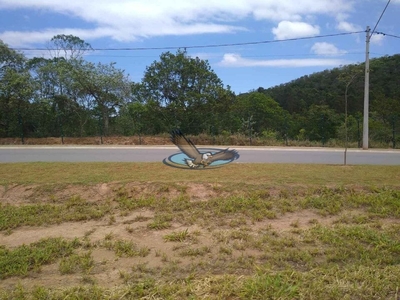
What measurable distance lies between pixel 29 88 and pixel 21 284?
64.4 ft

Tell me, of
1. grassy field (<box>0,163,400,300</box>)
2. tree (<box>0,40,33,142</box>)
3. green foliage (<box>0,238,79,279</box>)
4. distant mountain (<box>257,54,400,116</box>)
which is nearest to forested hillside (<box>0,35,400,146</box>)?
tree (<box>0,40,33,142</box>)

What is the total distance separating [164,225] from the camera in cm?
535

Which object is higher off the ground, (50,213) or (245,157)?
(245,157)

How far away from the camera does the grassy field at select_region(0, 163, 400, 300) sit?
3.50m

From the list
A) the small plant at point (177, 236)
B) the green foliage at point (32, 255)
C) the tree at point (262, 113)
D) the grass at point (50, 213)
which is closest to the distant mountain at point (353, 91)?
the tree at point (262, 113)

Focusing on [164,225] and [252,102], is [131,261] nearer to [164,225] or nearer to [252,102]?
[164,225]

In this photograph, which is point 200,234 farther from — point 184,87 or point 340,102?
point 340,102

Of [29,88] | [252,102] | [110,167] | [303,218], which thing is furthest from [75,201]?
[252,102]

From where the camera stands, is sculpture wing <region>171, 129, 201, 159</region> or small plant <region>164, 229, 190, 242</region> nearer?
small plant <region>164, 229, 190, 242</region>

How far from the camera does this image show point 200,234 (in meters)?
5.04

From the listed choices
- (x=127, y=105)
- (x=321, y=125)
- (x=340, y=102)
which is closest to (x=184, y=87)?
(x=127, y=105)

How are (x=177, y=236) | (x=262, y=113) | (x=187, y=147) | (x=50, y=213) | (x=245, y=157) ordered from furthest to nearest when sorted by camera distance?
1. (x=262, y=113)
2. (x=245, y=157)
3. (x=187, y=147)
4. (x=50, y=213)
5. (x=177, y=236)

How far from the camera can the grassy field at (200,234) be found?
350 cm

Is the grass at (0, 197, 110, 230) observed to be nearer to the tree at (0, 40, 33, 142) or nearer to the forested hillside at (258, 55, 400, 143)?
the forested hillside at (258, 55, 400, 143)
